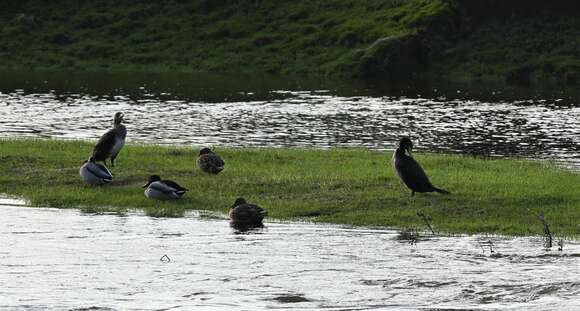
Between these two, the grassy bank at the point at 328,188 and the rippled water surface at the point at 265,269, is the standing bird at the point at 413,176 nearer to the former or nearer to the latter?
the grassy bank at the point at 328,188

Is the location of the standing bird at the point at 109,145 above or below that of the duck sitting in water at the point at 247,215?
above

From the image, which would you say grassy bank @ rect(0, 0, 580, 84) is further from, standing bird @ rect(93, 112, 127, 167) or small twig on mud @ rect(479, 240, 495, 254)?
small twig on mud @ rect(479, 240, 495, 254)

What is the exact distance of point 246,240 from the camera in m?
22.2

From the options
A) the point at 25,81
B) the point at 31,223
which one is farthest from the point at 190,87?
the point at 31,223

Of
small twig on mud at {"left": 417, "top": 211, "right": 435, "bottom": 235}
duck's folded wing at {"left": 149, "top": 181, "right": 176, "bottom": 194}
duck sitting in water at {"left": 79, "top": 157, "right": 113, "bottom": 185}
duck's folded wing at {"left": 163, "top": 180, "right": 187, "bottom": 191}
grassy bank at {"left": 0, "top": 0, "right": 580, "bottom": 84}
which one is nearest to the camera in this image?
small twig on mud at {"left": 417, "top": 211, "right": 435, "bottom": 235}

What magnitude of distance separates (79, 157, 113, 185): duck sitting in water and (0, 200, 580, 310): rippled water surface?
135 inches

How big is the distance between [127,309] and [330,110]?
39102 millimetres

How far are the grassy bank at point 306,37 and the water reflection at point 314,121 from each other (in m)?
11.5

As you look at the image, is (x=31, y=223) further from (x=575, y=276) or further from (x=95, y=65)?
(x=95, y=65)

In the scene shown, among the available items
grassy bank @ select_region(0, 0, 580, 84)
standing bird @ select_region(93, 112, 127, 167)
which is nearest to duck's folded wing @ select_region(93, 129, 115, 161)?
standing bird @ select_region(93, 112, 127, 167)

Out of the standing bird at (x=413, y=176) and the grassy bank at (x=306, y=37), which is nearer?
the standing bird at (x=413, y=176)

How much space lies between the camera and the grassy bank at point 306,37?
7369 cm

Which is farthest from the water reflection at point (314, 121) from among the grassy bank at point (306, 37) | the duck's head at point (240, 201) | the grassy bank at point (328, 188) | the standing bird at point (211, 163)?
the duck's head at point (240, 201)

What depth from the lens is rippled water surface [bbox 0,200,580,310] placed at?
58.9 ft
